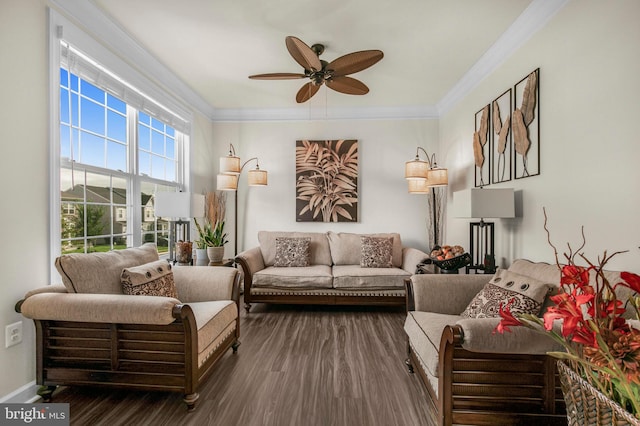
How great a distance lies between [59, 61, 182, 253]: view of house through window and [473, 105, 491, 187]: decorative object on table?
140 inches

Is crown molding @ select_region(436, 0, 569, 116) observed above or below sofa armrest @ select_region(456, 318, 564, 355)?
above

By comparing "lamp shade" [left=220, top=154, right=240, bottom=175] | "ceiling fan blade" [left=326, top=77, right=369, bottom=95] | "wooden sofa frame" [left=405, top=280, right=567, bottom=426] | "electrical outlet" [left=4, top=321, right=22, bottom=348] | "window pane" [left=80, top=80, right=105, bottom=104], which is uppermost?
"ceiling fan blade" [left=326, top=77, right=369, bottom=95]

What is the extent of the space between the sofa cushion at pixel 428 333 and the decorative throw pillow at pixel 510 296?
19 cm

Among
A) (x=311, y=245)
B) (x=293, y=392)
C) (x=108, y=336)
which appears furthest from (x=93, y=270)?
(x=311, y=245)

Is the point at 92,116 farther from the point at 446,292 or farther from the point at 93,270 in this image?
the point at 446,292

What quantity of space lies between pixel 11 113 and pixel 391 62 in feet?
10.1

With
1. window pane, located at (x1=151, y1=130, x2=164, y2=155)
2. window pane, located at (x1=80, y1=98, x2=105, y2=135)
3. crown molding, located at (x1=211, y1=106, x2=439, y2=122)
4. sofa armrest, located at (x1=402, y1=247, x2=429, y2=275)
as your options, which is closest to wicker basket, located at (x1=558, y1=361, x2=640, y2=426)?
sofa armrest, located at (x1=402, y1=247, x2=429, y2=275)

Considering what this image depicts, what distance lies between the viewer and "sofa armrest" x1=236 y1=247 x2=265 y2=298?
378 centimetres

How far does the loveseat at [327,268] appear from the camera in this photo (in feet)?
12.3

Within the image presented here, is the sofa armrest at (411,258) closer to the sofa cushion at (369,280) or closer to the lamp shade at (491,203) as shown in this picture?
the sofa cushion at (369,280)

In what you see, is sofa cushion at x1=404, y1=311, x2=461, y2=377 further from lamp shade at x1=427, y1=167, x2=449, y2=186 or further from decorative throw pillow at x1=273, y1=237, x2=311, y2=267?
decorative throw pillow at x1=273, y1=237, x2=311, y2=267

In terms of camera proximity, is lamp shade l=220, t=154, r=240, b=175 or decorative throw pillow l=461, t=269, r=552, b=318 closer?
decorative throw pillow l=461, t=269, r=552, b=318

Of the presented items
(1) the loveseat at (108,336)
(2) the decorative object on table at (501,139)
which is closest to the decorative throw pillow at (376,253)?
(2) the decorative object on table at (501,139)

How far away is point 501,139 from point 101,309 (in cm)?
338
